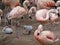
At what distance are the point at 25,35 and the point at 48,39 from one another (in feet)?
2.82

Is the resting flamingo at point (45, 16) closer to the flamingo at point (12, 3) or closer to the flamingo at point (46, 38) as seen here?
the flamingo at point (46, 38)

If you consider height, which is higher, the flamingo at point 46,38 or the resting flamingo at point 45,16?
the resting flamingo at point 45,16

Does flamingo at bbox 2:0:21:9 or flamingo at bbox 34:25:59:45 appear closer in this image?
flamingo at bbox 34:25:59:45

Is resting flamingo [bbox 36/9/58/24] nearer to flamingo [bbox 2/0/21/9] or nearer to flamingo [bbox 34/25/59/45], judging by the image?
flamingo [bbox 34/25/59/45]

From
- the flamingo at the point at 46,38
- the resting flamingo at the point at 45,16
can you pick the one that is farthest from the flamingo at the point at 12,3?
the flamingo at the point at 46,38

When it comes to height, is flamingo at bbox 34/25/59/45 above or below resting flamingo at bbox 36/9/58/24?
below

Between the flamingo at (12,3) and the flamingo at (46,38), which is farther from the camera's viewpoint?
the flamingo at (12,3)

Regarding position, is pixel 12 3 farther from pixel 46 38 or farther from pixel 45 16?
pixel 46 38

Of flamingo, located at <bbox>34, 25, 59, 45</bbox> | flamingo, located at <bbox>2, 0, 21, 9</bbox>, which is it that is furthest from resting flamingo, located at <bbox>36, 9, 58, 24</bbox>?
flamingo, located at <bbox>2, 0, 21, 9</bbox>

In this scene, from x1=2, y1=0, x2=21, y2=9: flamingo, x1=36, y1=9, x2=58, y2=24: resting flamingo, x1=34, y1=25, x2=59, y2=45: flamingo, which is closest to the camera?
x1=34, y1=25, x2=59, y2=45: flamingo

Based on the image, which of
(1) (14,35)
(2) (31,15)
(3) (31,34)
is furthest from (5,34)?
(2) (31,15)

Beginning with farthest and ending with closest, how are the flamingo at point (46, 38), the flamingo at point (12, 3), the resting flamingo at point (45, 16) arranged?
1. the flamingo at point (12, 3)
2. the resting flamingo at point (45, 16)
3. the flamingo at point (46, 38)

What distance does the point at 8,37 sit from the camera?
195 inches

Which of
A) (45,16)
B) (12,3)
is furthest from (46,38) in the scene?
(12,3)
